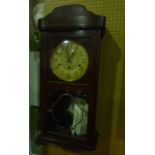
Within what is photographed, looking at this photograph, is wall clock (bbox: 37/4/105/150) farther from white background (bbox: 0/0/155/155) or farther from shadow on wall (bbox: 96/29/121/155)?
white background (bbox: 0/0/155/155)

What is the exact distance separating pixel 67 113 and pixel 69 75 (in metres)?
0.21

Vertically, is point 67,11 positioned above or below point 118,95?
above

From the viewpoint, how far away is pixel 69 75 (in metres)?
0.92

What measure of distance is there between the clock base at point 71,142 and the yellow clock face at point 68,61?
0.99 ft

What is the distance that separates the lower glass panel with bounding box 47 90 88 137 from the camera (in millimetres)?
945
